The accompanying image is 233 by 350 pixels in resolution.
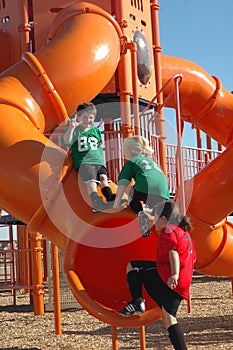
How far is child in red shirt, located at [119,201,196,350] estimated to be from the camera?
4680mm

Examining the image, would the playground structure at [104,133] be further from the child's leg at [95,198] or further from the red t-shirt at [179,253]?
the red t-shirt at [179,253]

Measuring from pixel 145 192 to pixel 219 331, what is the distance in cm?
406

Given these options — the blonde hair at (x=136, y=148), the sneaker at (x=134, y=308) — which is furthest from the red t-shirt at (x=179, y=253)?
the blonde hair at (x=136, y=148)

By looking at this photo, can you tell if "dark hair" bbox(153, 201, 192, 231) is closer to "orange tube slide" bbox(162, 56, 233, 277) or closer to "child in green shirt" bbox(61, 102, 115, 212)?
"child in green shirt" bbox(61, 102, 115, 212)

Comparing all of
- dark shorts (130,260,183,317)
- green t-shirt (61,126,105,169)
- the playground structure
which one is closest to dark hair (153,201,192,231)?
the playground structure

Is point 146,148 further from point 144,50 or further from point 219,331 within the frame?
point 219,331

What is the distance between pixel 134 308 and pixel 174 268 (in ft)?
1.44

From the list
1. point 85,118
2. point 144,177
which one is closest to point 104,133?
point 85,118

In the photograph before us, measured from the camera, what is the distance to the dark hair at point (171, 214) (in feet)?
15.9

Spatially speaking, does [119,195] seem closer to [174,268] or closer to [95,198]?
[95,198]

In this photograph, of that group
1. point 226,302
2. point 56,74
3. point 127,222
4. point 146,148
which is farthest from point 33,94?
point 226,302

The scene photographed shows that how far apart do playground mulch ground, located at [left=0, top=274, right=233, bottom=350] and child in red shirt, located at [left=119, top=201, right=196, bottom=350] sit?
2668 millimetres

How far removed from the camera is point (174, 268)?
4.65 metres

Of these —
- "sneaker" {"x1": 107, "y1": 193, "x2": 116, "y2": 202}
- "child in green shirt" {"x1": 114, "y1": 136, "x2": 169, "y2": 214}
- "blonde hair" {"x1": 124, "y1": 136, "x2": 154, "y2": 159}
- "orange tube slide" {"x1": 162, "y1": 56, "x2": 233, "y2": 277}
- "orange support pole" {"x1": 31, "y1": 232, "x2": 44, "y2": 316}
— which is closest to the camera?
"child in green shirt" {"x1": 114, "y1": 136, "x2": 169, "y2": 214}
